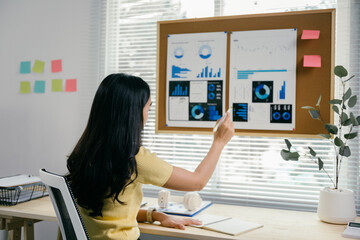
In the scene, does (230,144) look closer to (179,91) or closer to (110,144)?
(179,91)

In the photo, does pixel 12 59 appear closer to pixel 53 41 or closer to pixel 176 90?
pixel 53 41

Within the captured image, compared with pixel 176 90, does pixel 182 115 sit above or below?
below

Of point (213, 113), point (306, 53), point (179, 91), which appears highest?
point (306, 53)

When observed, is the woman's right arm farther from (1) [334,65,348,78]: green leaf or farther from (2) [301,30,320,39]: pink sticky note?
(2) [301,30,320,39]: pink sticky note

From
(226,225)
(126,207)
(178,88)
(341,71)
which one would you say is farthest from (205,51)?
(126,207)

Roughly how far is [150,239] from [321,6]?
177 cm

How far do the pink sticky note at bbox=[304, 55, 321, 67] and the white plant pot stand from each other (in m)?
0.68

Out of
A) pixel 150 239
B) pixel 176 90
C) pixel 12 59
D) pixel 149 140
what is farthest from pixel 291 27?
pixel 12 59

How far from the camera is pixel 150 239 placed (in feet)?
7.57

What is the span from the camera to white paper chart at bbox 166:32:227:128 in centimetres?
216

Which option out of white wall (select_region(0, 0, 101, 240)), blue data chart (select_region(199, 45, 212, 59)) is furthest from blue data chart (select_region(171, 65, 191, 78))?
white wall (select_region(0, 0, 101, 240))

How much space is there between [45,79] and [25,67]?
203 mm

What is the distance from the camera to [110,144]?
129 centimetres

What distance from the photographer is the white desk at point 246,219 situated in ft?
4.98
